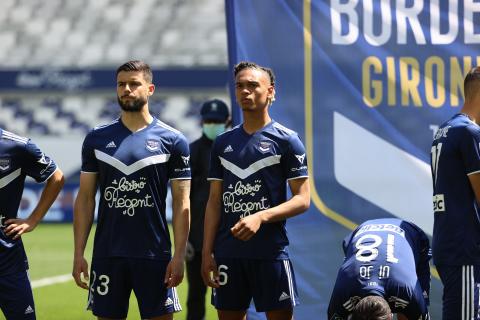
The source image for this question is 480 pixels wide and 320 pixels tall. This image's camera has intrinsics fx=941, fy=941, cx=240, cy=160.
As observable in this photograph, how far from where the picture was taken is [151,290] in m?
5.15

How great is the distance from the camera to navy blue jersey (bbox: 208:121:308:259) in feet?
17.4

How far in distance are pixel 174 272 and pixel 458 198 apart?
5.21ft

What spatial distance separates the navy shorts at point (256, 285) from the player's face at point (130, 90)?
1.00 m

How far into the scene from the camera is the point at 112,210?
5203 mm

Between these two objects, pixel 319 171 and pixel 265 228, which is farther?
pixel 319 171

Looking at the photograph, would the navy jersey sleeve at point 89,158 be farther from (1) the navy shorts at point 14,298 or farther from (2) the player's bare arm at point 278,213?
(2) the player's bare arm at point 278,213

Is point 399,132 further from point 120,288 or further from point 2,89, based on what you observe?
point 2,89

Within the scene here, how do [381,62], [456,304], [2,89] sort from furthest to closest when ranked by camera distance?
[2,89], [381,62], [456,304]

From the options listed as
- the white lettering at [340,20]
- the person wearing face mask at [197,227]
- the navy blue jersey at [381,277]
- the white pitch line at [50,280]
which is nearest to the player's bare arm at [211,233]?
the navy blue jersey at [381,277]

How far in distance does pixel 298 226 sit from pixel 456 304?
5.63 feet

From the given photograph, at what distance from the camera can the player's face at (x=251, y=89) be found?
17.4 feet

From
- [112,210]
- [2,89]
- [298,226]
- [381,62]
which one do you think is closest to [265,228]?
[112,210]

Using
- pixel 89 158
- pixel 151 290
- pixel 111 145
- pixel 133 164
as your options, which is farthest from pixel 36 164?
pixel 151 290

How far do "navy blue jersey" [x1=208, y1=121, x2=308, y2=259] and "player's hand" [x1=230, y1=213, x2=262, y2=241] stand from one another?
13.0 inches
